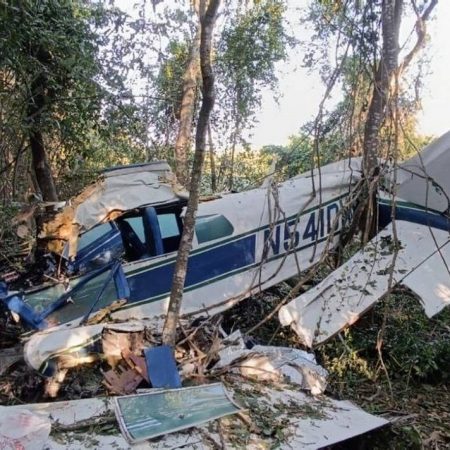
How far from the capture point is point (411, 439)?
3.66 metres

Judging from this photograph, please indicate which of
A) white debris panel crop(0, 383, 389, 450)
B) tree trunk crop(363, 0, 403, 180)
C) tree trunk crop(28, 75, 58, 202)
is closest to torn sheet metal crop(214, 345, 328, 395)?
white debris panel crop(0, 383, 389, 450)

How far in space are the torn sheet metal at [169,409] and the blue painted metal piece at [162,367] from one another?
5.4 inches

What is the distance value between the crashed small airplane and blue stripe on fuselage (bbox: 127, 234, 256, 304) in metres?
0.01

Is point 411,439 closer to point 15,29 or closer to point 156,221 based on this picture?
point 156,221

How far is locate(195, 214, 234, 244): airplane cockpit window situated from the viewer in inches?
224

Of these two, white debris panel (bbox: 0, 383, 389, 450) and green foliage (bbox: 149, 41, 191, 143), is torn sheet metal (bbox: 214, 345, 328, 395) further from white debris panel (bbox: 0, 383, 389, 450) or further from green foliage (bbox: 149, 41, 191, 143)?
green foliage (bbox: 149, 41, 191, 143)

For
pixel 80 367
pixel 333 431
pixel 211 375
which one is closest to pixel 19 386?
pixel 80 367

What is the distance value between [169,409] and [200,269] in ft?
8.10

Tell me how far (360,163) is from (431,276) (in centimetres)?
176

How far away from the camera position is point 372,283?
533 centimetres

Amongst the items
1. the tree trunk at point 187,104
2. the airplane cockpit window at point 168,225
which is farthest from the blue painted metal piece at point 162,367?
the tree trunk at point 187,104

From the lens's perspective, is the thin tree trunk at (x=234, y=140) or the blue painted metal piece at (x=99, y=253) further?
the thin tree trunk at (x=234, y=140)

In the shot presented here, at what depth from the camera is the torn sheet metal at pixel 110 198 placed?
4934 mm

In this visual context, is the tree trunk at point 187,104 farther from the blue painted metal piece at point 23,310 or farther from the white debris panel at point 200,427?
the white debris panel at point 200,427
